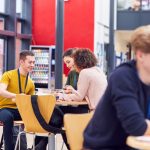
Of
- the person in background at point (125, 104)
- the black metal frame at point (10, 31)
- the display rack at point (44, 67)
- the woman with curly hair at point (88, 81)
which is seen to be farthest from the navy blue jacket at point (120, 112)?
the display rack at point (44, 67)

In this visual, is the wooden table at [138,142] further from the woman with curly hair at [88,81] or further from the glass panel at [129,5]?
the glass panel at [129,5]

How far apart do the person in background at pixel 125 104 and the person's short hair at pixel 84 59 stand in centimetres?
272

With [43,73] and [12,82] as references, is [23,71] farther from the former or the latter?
[43,73]

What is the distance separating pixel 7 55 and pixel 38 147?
5.54 meters

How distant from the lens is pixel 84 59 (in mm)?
4941

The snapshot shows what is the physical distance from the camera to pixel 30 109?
456cm

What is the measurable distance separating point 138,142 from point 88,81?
104 inches

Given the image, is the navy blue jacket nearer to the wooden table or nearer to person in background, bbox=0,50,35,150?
the wooden table

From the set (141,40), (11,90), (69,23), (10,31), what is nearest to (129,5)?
(69,23)

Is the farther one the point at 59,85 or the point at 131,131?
the point at 59,85

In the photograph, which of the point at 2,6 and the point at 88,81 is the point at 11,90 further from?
the point at 2,6

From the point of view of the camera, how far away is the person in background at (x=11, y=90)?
5.05m

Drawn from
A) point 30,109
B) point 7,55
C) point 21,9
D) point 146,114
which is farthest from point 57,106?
point 21,9

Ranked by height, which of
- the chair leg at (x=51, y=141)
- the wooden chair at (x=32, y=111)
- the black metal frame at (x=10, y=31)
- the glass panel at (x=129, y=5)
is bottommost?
the chair leg at (x=51, y=141)
